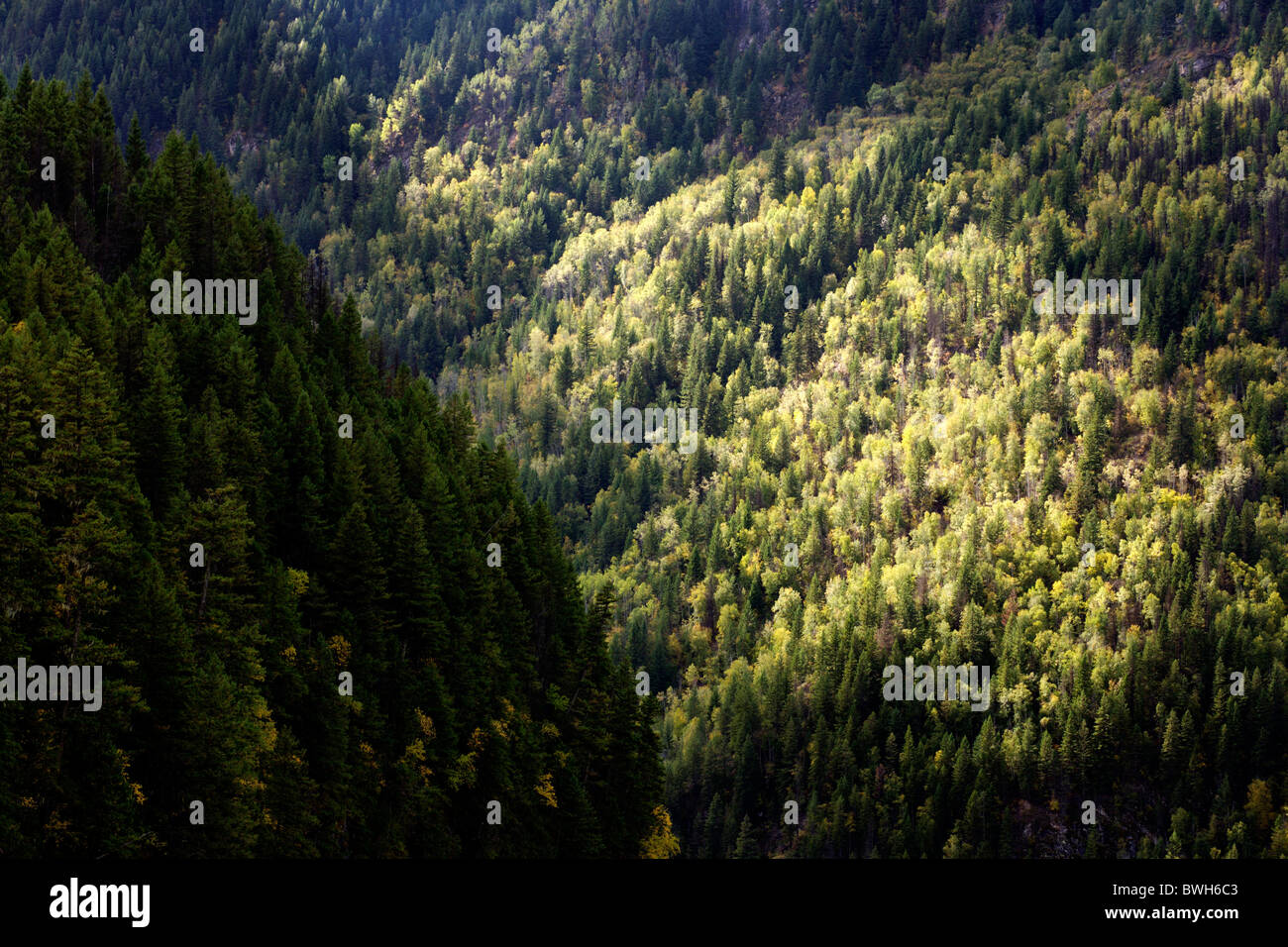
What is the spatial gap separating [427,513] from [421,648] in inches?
498

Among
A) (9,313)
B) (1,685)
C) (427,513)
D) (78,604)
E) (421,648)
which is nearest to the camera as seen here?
(1,685)

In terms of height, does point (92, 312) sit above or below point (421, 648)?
above

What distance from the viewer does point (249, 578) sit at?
87.8 meters

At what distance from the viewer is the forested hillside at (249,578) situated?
235ft

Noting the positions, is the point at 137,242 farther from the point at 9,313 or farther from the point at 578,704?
the point at 578,704

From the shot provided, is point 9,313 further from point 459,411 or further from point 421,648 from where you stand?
point 459,411

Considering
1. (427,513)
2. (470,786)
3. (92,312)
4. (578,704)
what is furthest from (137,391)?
(578,704)

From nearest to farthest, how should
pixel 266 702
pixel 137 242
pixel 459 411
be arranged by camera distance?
1. pixel 266 702
2. pixel 137 242
3. pixel 459 411

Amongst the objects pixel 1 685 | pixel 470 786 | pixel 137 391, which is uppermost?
pixel 137 391

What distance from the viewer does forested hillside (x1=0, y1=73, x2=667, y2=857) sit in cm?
7162
